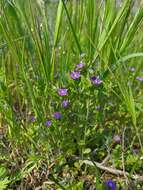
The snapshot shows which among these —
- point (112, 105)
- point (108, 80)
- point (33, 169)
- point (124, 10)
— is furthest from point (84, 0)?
point (33, 169)

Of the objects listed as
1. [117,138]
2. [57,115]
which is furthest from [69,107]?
[117,138]

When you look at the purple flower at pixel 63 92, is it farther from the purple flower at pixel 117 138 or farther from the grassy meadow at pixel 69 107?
the purple flower at pixel 117 138

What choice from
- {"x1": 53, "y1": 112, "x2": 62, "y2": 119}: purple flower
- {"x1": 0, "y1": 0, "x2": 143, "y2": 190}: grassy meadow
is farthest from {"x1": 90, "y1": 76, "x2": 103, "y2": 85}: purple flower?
{"x1": 53, "y1": 112, "x2": 62, "y2": 119}: purple flower

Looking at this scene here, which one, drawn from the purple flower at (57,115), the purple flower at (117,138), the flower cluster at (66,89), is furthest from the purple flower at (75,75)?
the purple flower at (117,138)

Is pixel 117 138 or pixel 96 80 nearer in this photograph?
pixel 96 80

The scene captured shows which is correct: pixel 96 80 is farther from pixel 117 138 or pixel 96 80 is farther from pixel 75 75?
pixel 117 138

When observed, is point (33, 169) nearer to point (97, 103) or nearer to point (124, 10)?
point (97, 103)

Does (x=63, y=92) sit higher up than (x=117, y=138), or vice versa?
(x=63, y=92)

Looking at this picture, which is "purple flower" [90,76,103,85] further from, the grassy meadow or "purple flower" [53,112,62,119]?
"purple flower" [53,112,62,119]

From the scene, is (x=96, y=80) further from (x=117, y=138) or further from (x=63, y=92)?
(x=117, y=138)
